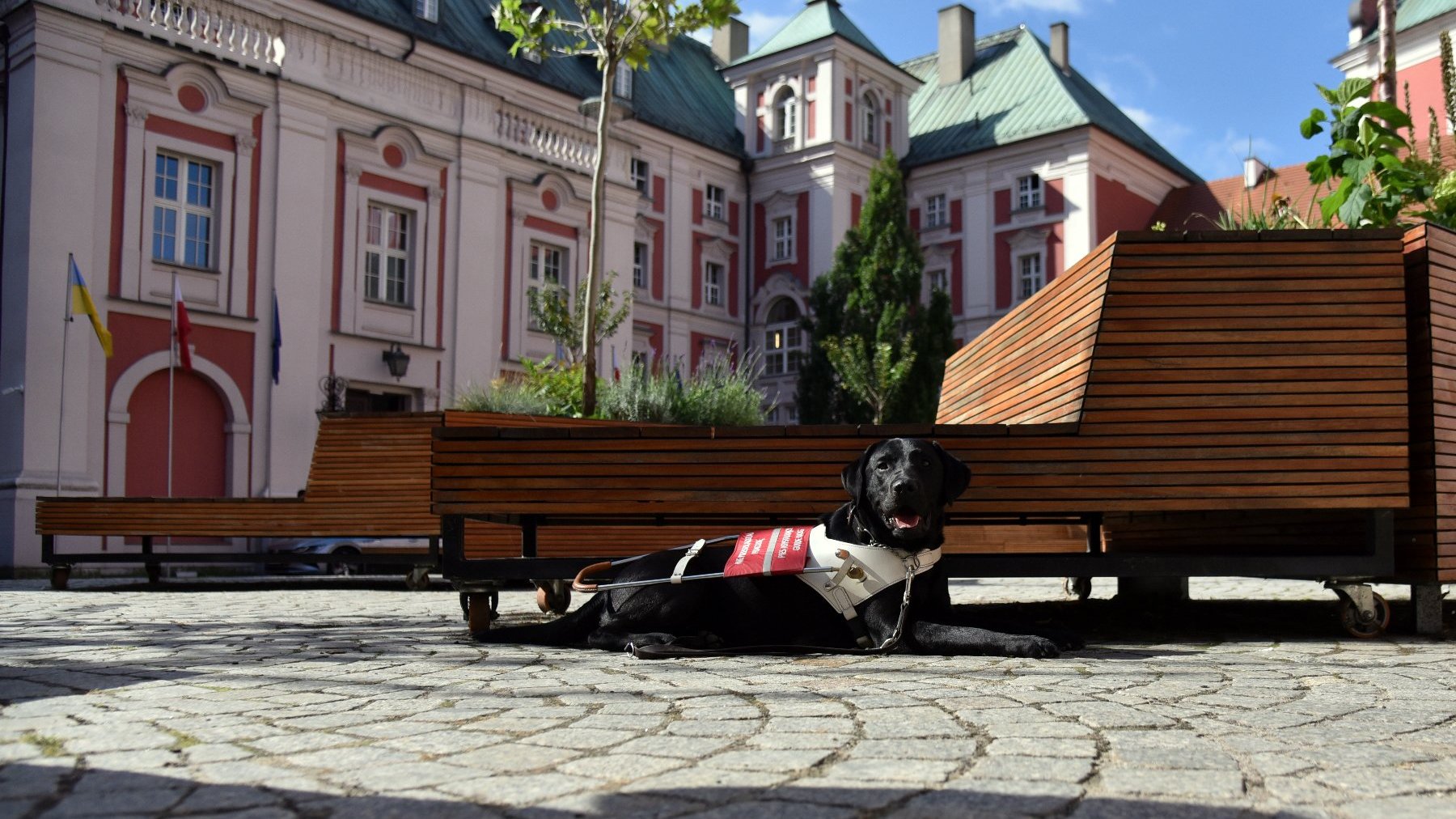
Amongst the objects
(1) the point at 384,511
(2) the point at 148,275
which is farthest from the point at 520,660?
(2) the point at 148,275

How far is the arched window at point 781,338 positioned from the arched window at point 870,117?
5877mm

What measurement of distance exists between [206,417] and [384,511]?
1218 cm

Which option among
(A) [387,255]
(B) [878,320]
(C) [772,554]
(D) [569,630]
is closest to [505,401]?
(D) [569,630]

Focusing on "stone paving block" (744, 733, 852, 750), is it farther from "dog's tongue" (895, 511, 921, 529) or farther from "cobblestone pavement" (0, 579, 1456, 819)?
"dog's tongue" (895, 511, 921, 529)

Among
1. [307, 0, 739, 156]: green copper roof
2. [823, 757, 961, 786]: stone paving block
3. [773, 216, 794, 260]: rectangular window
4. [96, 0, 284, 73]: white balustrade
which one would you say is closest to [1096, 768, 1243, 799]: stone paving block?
[823, 757, 961, 786]: stone paving block

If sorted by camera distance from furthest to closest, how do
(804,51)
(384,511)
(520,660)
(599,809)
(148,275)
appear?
(804,51) < (148,275) < (384,511) < (520,660) < (599,809)

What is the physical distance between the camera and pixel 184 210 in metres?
20.7

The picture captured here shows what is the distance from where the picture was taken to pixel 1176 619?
6918mm

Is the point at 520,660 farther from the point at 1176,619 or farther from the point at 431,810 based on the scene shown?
the point at 1176,619

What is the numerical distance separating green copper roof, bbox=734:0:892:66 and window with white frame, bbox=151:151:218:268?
22764 mm

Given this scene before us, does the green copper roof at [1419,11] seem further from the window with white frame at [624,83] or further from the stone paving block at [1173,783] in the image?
the stone paving block at [1173,783]

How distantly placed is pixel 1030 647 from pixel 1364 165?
16.8ft

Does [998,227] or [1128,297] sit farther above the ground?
[998,227]

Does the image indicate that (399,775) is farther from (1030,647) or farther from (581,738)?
(1030,647)
